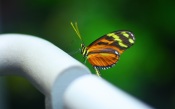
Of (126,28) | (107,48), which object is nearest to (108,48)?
(107,48)

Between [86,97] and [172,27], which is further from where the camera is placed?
[172,27]

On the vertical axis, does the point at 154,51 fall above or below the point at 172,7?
below

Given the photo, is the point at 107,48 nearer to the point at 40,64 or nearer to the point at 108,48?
the point at 108,48

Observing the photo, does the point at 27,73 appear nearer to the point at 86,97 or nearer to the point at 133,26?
the point at 86,97

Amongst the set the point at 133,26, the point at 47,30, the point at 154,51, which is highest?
the point at 47,30

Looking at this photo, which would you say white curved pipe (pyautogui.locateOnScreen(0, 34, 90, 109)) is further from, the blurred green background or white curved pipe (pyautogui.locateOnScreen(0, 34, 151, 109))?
→ the blurred green background

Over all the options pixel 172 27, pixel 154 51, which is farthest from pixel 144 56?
pixel 172 27

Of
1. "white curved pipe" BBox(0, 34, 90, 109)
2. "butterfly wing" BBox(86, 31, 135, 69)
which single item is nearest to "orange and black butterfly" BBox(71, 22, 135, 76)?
"butterfly wing" BBox(86, 31, 135, 69)
